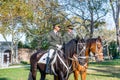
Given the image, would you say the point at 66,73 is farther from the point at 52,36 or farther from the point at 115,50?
the point at 115,50

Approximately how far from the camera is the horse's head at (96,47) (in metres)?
9.05

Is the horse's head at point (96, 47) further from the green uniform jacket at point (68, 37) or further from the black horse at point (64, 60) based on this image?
the green uniform jacket at point (68, 37)

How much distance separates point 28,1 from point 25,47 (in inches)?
743

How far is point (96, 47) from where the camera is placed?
9125mm

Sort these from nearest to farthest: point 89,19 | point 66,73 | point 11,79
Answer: point 66,73, point 11,79, point 89,19

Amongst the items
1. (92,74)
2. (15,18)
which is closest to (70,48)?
(92,74)

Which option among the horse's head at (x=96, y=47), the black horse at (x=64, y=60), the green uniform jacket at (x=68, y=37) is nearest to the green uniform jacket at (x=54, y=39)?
the green uniform jacket at (x=68, y=37)

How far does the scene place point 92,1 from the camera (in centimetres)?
3441

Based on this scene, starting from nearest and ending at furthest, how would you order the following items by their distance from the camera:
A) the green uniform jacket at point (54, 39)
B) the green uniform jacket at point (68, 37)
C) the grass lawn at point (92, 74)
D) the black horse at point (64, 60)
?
1. the black horse at point (64, 60)
2. the green uniform jacket at point (54, 39)
3. the green uniform jacket at point (68, 37)
4. the grass lawn at point (92, 74)

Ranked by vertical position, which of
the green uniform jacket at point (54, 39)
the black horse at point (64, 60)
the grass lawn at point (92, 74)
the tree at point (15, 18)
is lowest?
the grass lawn at point (92, 74)

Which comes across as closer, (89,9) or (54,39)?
(54,39)

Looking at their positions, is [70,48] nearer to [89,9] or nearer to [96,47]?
[96,47]

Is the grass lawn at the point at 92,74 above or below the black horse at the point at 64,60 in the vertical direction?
below

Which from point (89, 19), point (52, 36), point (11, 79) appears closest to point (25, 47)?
point (89, 19)
